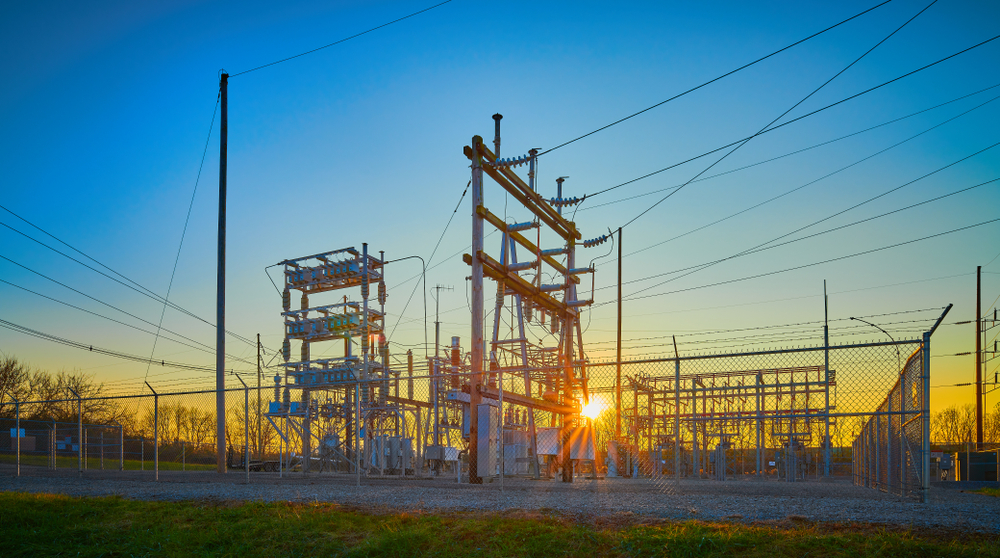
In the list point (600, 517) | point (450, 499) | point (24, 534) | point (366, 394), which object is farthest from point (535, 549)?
point (366, 394)

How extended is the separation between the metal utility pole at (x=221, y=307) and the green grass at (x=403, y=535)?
11092 mm

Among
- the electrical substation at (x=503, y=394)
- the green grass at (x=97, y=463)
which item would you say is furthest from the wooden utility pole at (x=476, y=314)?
the green grass at (x=97, y=463)

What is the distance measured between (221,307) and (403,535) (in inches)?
738

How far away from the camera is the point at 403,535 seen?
24.7 ft

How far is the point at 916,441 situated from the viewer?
11414mm

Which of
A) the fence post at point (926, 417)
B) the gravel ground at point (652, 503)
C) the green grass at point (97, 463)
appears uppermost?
the fence post at point (926, 417)

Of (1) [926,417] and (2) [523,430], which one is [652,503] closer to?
(1) [926,417]

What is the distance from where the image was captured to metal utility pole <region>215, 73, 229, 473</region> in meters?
21.9

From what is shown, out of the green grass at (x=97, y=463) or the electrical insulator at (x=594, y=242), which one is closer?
the electrical insulator at (x=594, y=242)

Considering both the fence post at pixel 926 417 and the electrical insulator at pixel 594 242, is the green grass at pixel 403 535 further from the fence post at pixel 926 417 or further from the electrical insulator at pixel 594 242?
the electrical insulator at pixel 594 242

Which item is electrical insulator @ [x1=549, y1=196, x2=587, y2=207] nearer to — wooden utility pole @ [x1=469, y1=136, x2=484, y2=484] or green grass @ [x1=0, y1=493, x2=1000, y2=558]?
wooden utility pole @ [x1=469, y1=136, x2=484, y2=484]

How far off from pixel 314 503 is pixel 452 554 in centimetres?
388

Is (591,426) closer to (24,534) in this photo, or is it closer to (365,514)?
(365,514)

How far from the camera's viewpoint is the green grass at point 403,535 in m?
6.45
